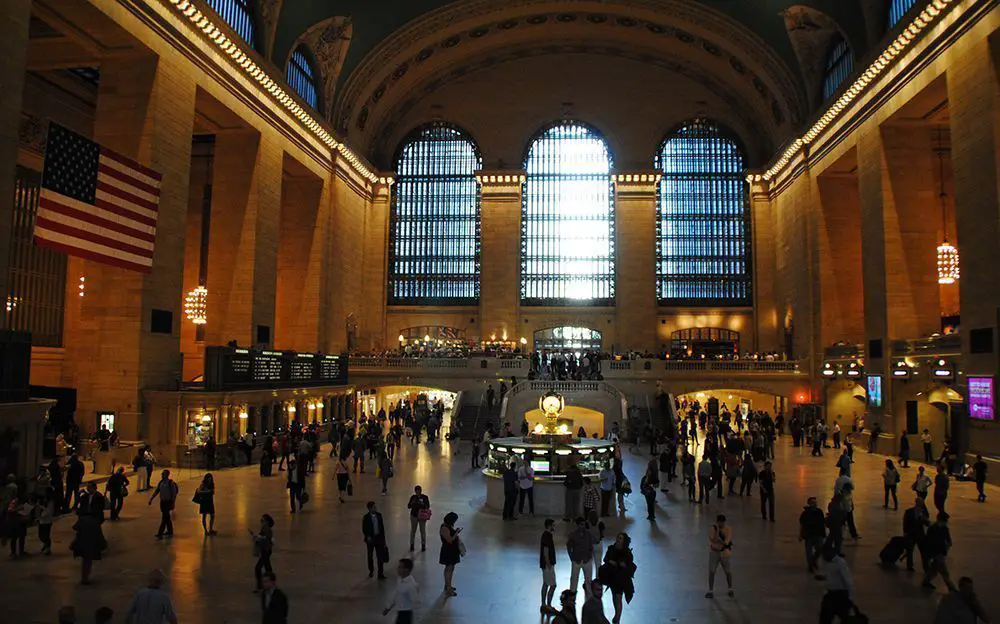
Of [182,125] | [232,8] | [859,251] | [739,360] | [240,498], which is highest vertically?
[232,8]

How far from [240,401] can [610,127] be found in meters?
29.5

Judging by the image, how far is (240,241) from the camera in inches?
1057

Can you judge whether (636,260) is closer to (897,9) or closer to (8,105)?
(897,9)

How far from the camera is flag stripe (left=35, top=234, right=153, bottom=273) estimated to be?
16062 mm

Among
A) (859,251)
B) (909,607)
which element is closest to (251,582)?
(909,607)

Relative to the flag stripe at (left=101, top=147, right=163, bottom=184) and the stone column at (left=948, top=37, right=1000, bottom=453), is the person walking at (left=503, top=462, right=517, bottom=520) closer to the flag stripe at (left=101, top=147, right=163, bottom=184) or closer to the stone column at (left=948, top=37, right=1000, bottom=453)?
the flag stripe at (left=101, top=147, right=163, bottom=184)

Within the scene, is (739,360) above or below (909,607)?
above

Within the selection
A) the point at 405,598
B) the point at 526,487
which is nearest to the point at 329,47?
the point at 526,487

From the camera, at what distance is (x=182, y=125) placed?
21984 millimetres

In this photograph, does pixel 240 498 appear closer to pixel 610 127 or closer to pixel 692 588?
pixel 692 588

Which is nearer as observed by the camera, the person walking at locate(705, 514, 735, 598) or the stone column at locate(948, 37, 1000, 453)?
the person walking at locate(705, 514, 735, 598)

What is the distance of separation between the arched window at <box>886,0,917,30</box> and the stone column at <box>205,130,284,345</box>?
2316 cm

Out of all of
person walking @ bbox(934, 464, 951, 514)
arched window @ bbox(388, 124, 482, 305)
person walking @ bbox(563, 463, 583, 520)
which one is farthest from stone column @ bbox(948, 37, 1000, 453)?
arched window @ bbox(388, 124, 482, 305)

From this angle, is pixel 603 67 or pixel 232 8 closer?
pixel 232 8
